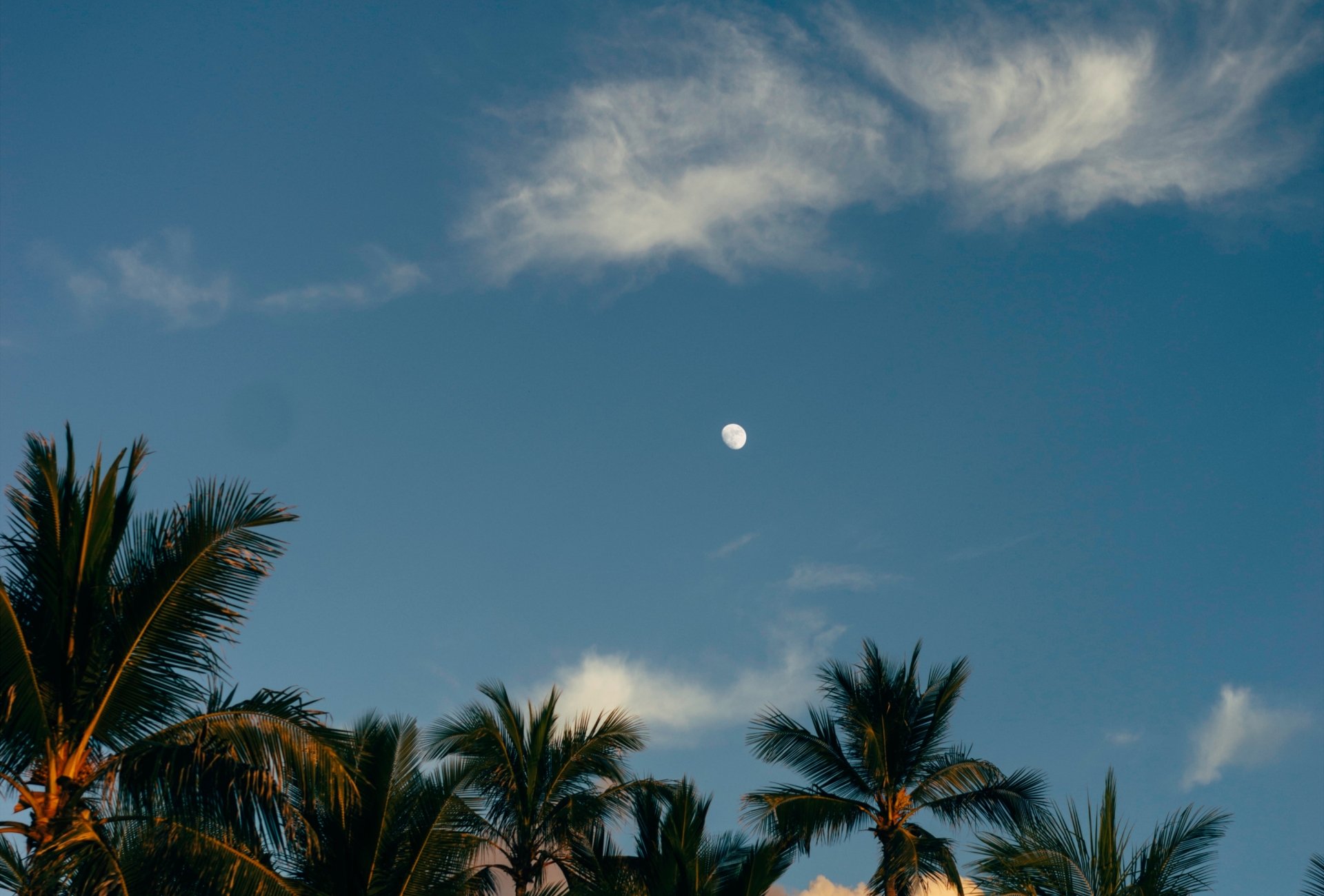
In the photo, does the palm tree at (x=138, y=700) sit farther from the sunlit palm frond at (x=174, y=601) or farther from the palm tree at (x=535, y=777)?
the palm tree at (x=535, y=777)

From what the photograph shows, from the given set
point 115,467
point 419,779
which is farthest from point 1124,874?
point 115,467

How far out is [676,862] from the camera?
20875mm

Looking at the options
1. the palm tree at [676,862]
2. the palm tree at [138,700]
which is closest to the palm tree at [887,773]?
the palm tree at [676,862]

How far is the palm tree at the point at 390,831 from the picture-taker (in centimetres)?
1659

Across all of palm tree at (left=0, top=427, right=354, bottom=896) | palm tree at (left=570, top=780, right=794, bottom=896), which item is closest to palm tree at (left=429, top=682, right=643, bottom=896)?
palm tree at (left=570, top=780, right=794, bottom=896)

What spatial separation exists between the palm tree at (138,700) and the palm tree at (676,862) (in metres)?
8.80

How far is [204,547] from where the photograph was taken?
42.1 ft

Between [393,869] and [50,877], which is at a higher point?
[393,869]

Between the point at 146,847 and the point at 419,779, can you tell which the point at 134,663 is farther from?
the point at 419,779

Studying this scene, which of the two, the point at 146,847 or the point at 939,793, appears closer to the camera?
the point at 146,847

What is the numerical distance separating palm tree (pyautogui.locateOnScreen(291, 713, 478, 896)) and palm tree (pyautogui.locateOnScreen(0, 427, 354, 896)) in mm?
3537

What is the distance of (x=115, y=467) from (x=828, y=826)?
56.0 feet

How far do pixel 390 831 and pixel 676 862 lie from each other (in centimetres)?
603

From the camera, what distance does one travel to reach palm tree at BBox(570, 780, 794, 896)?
2080 cm
